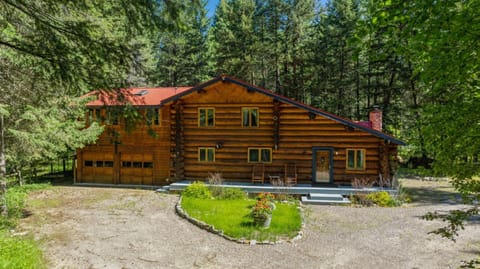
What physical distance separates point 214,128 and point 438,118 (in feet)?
46.9

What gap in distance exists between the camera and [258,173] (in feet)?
54.4

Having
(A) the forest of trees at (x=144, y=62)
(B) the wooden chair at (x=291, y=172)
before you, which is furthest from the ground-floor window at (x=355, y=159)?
(A) the forest of trees at (x=144, y=62)

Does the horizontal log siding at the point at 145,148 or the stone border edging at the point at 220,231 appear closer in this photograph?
the stone border edging at the point at 220,231

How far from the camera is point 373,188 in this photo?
14.9m

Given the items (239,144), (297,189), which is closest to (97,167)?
(239,144)

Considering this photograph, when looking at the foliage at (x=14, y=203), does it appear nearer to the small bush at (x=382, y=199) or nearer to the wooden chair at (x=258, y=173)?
the wooden chair at (x=258, y=173)

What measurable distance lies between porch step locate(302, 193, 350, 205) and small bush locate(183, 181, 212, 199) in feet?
15.9

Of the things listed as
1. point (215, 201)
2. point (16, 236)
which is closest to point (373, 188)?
point (215, 201)

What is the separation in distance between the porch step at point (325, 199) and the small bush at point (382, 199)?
111 cm

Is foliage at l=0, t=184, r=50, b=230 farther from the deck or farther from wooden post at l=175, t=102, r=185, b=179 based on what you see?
wooden post at l=175, t=102, r=185, b=179

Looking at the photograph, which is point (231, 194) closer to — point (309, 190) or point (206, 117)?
point (309, 190)

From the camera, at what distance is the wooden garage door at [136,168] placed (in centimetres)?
1805

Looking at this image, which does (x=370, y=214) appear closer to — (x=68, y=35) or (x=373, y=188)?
(x=373, y=188)

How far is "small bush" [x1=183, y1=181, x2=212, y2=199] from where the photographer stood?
47.5 feet
